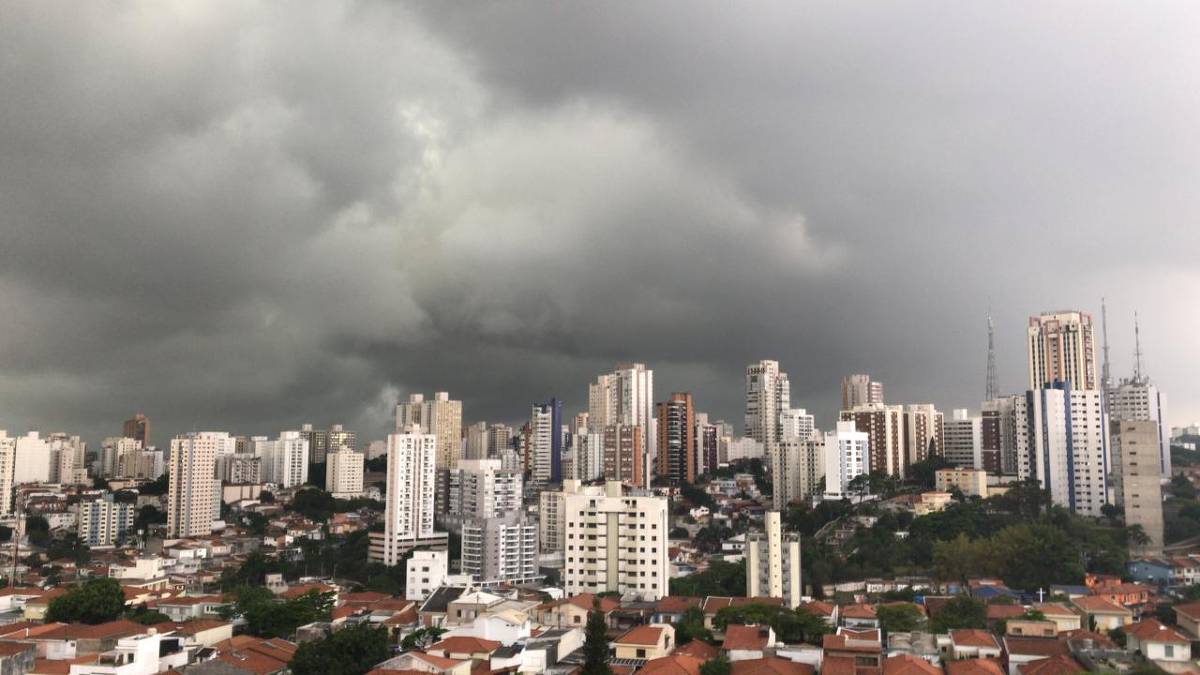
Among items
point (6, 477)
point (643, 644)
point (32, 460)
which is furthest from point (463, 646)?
point (32, 460)

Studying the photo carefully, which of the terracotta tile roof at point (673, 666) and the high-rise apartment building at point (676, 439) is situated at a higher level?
the high-rise apartment building at point (676, 439)

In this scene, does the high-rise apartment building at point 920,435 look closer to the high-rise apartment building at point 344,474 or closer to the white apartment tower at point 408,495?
the white apartment tower at point 408,495

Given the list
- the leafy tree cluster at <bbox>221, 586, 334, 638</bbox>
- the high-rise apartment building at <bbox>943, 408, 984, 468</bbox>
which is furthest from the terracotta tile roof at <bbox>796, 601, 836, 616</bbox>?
the high-rise apartment building at <bbox>943, 408, 984, 468</bbox>

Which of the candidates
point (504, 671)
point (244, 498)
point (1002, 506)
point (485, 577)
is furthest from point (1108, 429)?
point (244, 498)

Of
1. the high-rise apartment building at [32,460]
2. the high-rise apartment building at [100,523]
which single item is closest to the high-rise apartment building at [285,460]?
the high-rise apartment building at [32,460]

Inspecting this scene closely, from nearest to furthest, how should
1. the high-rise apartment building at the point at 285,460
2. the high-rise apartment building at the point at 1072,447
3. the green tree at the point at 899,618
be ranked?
the green tree at the point at 899,618
the high-rise apartment building at the point at 1072,447
the high-rise apartment building at the point at 285,460

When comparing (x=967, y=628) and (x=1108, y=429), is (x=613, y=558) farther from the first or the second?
(x=1108, y=429)

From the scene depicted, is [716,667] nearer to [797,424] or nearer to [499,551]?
[499,551]
